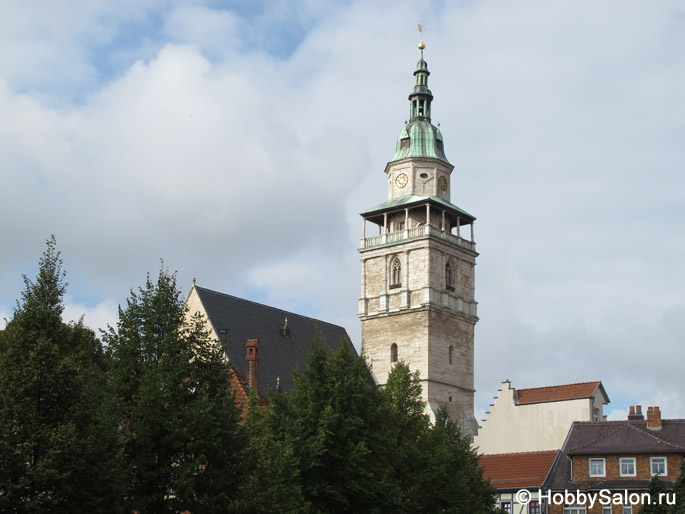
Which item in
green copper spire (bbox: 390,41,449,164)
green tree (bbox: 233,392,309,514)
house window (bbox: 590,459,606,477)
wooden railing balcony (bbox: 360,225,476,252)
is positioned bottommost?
green tree (bbox: 233,392,309,514)

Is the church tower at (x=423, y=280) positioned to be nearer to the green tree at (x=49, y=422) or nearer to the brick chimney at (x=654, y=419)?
the brick chimney at (x=654, y=419)

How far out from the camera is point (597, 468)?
2195 inches

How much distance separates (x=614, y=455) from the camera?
55.3 metres

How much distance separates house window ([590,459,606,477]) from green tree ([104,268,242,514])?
3165cm

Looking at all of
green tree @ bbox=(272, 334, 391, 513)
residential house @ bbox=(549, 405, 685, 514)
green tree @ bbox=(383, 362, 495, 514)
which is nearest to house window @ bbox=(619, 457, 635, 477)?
residential house @ bbox=(549, 405, 685, 514)

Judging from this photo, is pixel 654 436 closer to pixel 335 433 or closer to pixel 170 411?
pixel 335 433

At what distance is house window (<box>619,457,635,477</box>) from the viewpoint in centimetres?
5459

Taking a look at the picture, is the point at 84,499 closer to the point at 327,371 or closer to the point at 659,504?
the point at 327,371

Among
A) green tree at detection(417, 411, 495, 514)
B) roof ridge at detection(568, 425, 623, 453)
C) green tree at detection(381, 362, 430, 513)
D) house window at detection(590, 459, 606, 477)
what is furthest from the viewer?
roof ridge at detection(568, 425, 623, 453)

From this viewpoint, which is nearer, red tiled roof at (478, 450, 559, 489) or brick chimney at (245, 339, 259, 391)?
brick chimney at (245, 339, 259, 391)

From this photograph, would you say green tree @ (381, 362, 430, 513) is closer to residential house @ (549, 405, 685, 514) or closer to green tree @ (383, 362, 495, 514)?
green tree @ (383, 362, 495, 514)

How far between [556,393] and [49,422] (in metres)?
52.2

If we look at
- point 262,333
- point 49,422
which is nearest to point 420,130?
point 262,333

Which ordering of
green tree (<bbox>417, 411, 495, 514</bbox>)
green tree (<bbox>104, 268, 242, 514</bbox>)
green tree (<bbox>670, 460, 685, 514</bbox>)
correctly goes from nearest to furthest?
green tree (<bbox>104, 268, 242, 514</bbox>), green tree (<bbox>670, 460, 685, 514</bbox>), green tree (<bbox>417, 411, 495, 514</bbox>)
